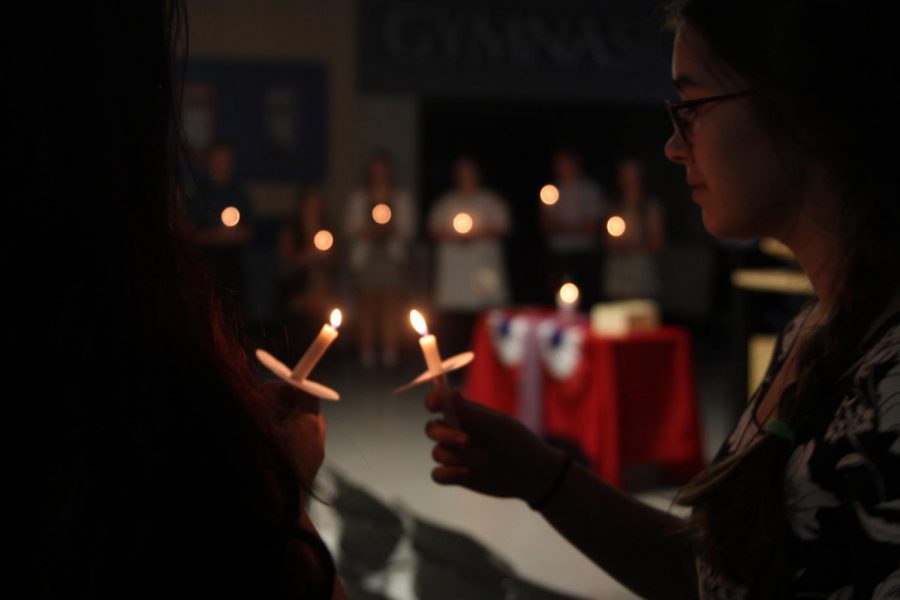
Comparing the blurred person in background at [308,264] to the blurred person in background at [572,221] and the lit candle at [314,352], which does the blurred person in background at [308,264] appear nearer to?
the blurred person in background at [572,221]

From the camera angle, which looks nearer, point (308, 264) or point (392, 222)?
point (392, 222)

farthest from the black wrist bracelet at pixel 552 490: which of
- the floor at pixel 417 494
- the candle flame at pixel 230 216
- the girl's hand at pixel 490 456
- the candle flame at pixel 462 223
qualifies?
the candle flame at pixel 462 223

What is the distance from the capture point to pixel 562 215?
27.7ft

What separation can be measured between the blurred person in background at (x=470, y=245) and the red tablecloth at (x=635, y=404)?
318 centimetres

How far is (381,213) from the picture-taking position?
29.0 feet

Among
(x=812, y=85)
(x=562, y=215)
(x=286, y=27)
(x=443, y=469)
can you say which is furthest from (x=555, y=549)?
(x=286, y=27)

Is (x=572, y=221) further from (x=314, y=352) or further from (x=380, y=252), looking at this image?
(x=314, y=352)

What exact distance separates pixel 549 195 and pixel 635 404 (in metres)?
2.89

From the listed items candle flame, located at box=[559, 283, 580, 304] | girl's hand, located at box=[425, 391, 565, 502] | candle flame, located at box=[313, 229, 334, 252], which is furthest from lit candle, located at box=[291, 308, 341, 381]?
candle flame, located at box=[313, 229, 334, 252]

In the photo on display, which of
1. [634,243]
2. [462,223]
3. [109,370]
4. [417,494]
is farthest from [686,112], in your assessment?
[634,243]

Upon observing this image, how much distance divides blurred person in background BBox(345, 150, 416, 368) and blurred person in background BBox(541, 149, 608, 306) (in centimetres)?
124

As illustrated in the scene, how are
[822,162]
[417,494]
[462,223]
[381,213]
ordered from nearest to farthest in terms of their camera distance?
[822,162], [417,494], [462,223], [381,213]

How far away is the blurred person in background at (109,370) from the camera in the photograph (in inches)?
27.6

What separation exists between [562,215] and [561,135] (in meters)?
4.25
